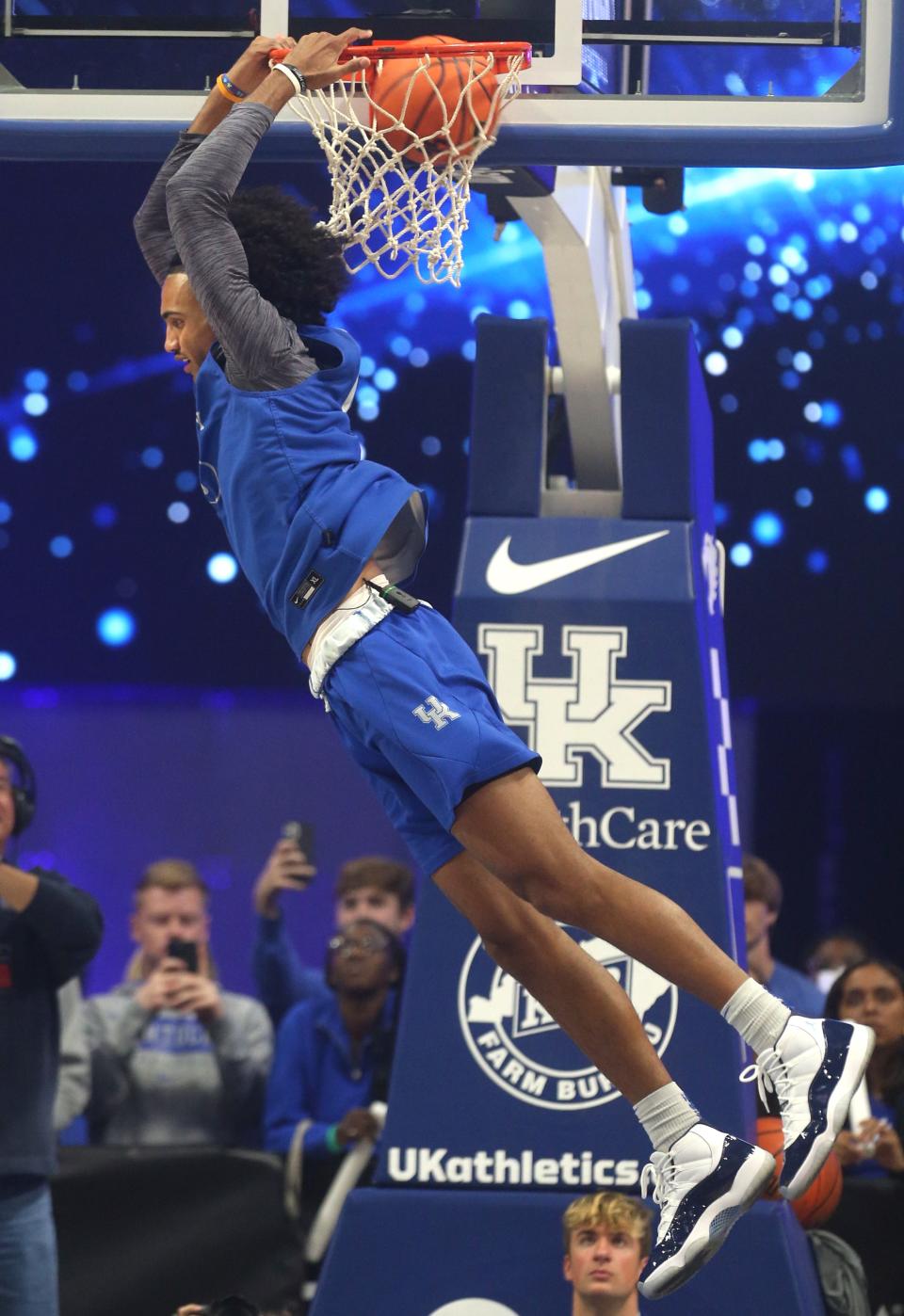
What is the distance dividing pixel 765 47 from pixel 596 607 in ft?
4.99

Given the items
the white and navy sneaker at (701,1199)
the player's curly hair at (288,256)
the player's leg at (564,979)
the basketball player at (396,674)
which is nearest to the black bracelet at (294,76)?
the basketball player at (396,674)

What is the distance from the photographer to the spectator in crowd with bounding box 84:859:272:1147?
6355 millimetres

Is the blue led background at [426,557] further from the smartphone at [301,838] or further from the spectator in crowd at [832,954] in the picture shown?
the smartphone at [301,838]

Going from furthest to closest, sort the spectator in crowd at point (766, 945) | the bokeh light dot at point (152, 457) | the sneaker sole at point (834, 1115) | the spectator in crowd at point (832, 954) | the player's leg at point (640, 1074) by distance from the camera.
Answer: the bokeh light dot at point (152, 457), the spectator in crowd at point (832, 954), the spectator in crowd at point (766, 945), the player's leg at point (640, 1074), the sneaker sole at point (834, 1115)

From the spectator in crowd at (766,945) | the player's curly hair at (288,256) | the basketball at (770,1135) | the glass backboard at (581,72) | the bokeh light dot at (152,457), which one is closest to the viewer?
the player's curly hair at (288,256)

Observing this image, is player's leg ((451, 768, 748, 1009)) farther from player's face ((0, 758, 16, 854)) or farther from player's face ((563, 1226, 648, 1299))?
player's face ((0, 758, 16, 854))

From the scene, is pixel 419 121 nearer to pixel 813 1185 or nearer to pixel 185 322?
pixel 185 322

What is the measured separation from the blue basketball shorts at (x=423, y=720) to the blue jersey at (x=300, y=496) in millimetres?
147

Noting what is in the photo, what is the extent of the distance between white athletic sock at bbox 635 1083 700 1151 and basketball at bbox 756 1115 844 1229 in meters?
1.19

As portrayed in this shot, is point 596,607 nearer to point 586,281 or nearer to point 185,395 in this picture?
point 586,281

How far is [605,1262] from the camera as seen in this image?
457 cm

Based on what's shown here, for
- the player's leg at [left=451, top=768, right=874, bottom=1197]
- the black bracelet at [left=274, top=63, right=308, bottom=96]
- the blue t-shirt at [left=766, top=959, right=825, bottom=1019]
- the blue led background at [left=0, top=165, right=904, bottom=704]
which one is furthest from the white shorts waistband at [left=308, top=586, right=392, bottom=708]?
the blue led background at [left=0, top=165, right=904, bottom=704]

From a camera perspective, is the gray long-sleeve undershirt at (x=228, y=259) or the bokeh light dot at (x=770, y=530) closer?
the gray long-sleeve undershirt at (x=228, y=259)

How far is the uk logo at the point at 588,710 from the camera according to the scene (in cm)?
521
